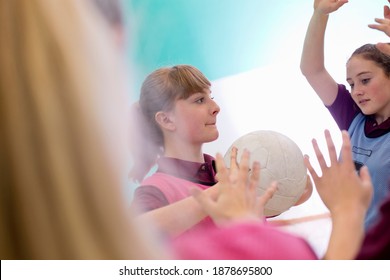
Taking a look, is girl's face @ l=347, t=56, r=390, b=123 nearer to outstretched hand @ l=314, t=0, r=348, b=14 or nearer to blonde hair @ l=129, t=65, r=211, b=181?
outstretched hand @ l=314, t=0, r=348, b=14

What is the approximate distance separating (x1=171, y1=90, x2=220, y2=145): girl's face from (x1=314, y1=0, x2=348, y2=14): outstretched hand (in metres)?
0.32

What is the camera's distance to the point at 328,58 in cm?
137

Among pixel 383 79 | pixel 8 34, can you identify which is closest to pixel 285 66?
pixel 383 79

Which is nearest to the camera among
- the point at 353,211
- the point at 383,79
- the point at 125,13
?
the point at 353,211

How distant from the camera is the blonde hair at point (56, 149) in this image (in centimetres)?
42

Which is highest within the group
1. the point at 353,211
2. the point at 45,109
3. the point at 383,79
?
the point at 383,79

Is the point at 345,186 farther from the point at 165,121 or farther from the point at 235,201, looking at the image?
the point at 165,121

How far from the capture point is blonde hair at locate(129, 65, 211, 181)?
3.79 feet

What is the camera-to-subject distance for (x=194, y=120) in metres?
1.16

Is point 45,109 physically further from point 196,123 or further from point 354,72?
point 354,72

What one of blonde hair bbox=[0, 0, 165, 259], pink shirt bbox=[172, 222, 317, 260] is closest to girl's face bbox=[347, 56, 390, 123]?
pink shirt bbox=[172, 222, 317, 260]

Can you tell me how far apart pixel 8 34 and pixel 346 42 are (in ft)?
3.43

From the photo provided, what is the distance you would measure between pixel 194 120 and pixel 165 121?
6 centimetres

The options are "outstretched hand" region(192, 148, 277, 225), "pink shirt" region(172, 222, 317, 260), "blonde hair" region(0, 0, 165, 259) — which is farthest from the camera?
"outstretched hand" region(192, 148, 277, 225)
